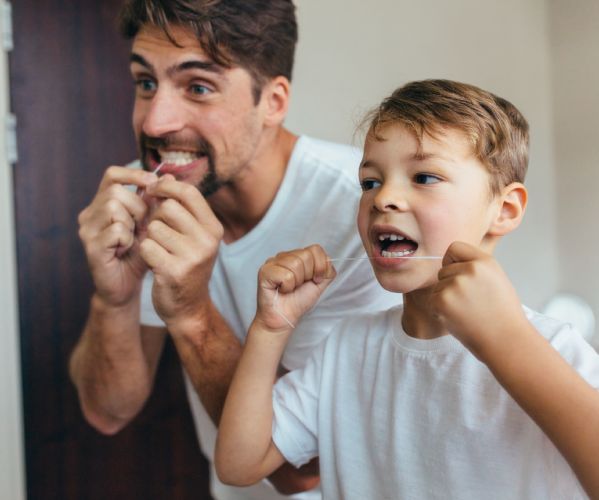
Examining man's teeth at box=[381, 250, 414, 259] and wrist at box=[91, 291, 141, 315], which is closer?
man's teeth at box=[381, 250, 414, 259]

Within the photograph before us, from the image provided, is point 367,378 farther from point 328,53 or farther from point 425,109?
point 328,53

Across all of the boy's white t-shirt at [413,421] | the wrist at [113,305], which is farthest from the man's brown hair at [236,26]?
the boy's white t-shirt at [413,421]

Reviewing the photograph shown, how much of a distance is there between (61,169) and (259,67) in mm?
678

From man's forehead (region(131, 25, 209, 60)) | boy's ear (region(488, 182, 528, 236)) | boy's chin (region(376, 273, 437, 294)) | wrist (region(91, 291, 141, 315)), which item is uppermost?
man's forehead (region(131, 25, 209, 60))

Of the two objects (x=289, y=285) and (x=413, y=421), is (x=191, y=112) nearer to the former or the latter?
(x=289, y=285)

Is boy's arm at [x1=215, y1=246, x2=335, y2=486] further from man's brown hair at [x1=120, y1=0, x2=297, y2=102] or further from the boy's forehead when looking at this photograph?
man's brown hair at [x1=120, y1=0, x2=297, y2=102]

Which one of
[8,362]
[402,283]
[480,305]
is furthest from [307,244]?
[8,362]

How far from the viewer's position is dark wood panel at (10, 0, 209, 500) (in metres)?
1.55

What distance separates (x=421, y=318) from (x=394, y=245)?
9 cm

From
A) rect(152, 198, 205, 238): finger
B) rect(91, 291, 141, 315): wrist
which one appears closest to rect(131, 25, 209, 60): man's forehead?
rect(152, 198, 205, 238): finger

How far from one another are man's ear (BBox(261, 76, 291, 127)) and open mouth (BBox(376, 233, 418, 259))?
49 cm

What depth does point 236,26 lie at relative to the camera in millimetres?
1061

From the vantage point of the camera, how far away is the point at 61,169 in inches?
62.0

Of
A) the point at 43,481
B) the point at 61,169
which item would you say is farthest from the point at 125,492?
the point at 61,169
